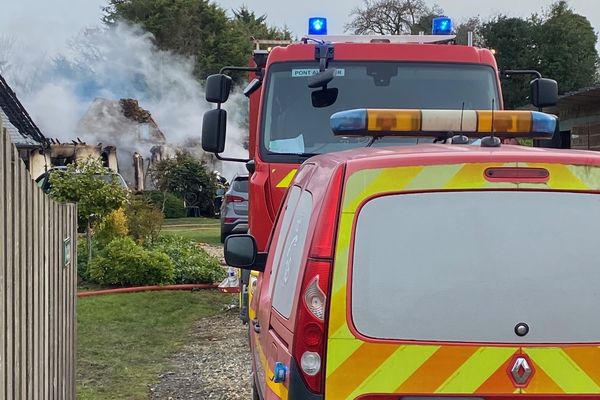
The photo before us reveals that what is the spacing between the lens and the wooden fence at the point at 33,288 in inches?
147

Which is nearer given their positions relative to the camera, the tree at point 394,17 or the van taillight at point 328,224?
the van taillight at point 328,224

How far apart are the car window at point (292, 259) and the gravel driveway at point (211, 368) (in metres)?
3.45

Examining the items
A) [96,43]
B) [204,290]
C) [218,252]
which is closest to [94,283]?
[204,290]

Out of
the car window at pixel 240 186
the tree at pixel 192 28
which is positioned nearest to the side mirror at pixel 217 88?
the car window at pixel 240 186

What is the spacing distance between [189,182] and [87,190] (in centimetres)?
1921

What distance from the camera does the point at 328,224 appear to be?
Result: 9.39 ft

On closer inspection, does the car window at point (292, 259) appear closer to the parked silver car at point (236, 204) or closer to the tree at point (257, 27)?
the parked silver car at point (236, 204)

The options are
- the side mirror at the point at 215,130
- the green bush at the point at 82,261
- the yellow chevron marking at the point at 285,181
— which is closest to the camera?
the yellow chevron marking at the point at 285,181

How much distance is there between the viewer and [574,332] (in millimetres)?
2838

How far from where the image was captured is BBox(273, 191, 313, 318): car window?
309 centimetres

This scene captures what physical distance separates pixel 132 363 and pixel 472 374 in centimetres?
553

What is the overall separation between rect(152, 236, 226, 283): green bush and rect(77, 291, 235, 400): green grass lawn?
0.64 m

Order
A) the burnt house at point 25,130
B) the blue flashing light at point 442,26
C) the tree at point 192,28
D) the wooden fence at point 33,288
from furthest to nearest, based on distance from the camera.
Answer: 1. the tree at point 192,28
2. the burnt house at point 25,130
3. the blue flashing light at point 442,26
4. the wooden fence at point 33,288

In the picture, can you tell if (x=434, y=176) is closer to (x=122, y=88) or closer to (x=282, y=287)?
(x=282, y=287)
